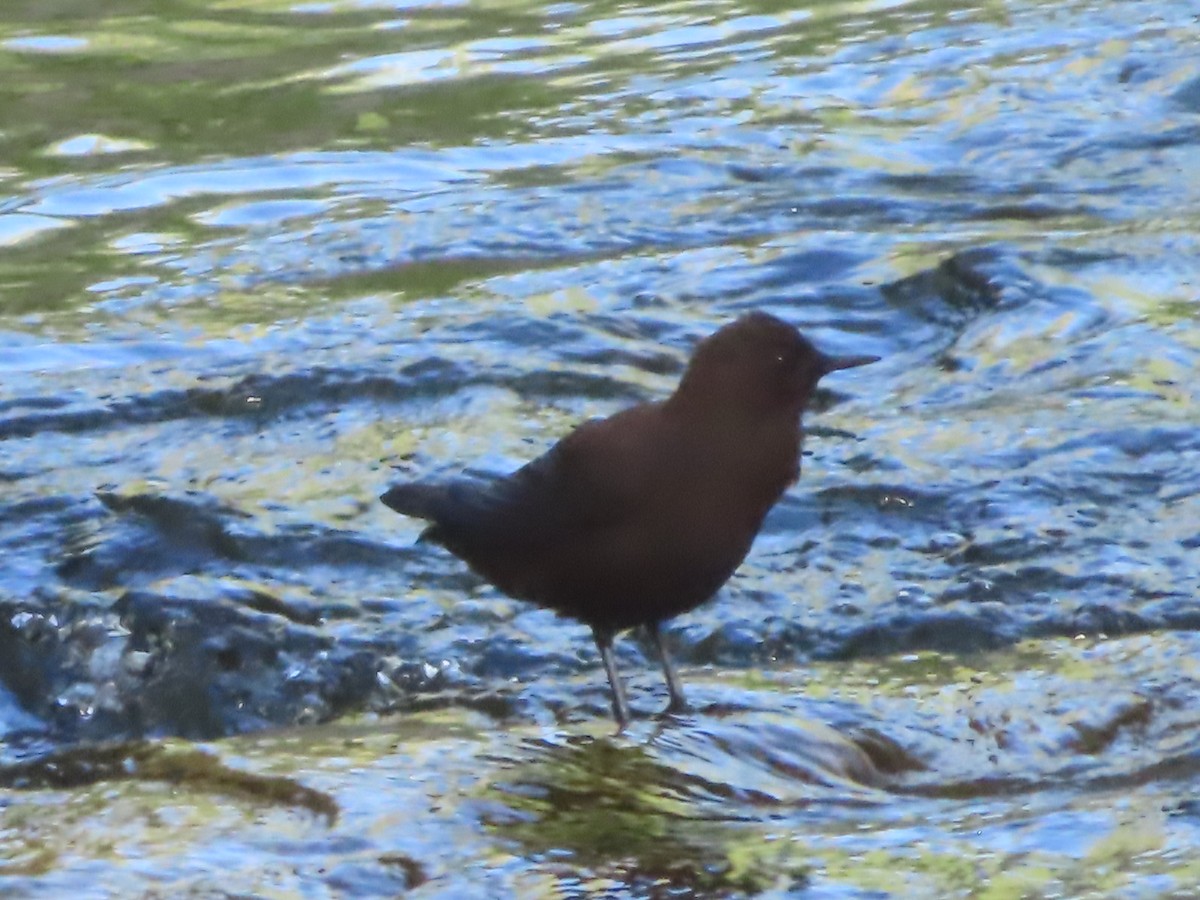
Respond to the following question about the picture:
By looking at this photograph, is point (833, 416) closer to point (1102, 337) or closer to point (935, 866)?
point (1102, 337)

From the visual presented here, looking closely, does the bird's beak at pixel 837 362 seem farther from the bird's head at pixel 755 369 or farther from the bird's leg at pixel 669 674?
the bird's leg at pixel 669 674

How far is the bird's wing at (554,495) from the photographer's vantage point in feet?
14.2

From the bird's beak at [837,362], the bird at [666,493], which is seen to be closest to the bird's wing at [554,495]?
the bird at [666,493]

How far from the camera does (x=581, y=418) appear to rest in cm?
645

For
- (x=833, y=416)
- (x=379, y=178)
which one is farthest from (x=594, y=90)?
A: (x=833, y=416)

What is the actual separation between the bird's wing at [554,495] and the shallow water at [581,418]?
1.29ft

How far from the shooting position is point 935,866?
3.48 metres

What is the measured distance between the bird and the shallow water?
27cm

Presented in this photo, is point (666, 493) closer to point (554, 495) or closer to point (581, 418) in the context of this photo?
point (554, 495)

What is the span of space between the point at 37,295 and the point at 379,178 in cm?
165

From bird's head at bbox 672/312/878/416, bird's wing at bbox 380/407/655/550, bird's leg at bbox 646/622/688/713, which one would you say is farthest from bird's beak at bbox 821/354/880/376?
bird's leg at bbox 646/622/688/713

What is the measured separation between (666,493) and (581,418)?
2.19m

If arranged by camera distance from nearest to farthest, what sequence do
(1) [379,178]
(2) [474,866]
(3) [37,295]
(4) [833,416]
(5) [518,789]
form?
(2) [474,866], (5) [518,789], (4) [833,416], (3) [37,295], (1) [379,178]

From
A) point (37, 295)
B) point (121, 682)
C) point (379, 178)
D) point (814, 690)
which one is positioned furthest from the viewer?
point (379, 178)
